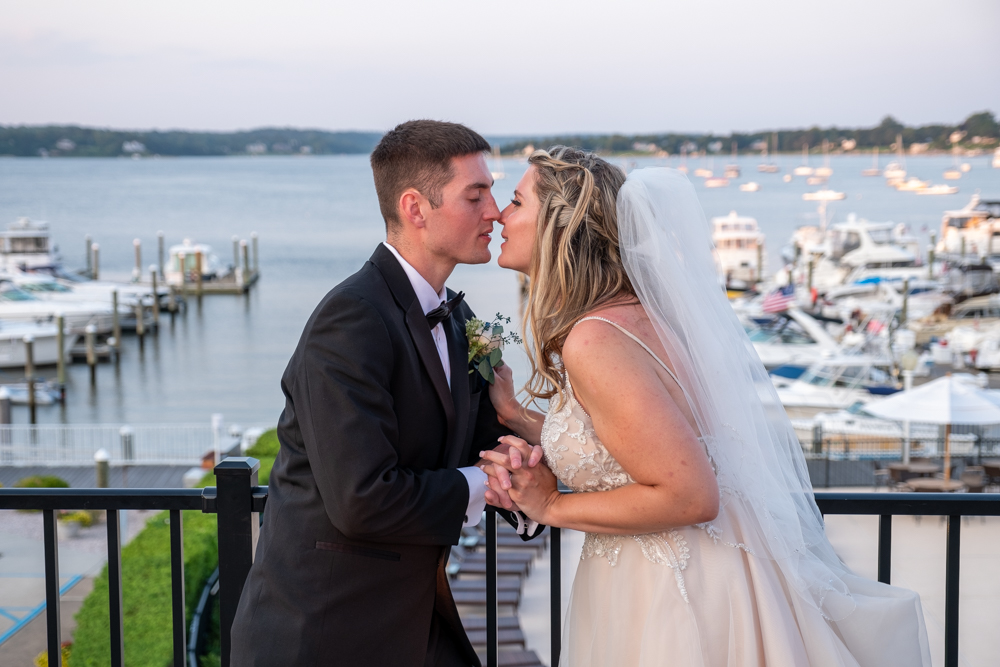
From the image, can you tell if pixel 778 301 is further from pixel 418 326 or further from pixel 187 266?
pixel 187 266

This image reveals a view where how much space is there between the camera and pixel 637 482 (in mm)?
2127

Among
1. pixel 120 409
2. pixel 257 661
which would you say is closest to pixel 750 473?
pixel 257 661

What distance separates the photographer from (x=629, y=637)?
91.1 inches

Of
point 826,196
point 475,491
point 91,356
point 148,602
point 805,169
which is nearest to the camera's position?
point 475,491

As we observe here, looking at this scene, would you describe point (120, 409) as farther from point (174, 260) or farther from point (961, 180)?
point (961, 180)

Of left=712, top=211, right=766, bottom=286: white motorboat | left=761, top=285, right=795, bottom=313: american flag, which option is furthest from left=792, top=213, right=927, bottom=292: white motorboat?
left=761, top=285, right=795, bottom=313: american flag

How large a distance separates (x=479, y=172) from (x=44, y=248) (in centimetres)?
5551

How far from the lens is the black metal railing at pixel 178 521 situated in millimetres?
2600

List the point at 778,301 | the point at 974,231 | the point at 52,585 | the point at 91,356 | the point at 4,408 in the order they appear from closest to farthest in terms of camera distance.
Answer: the point at 52,585
the point at 4,408
the point at 778,301
the point at 91,356
the point at 974,231

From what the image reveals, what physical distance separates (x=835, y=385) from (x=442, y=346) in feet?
76.4

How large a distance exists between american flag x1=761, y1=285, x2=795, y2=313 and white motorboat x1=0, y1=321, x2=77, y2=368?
88.9 ft

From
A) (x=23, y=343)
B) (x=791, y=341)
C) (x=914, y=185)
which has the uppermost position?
(x=914, y=185)

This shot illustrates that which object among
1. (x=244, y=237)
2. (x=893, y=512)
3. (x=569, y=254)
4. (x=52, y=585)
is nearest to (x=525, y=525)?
(x=569, y=254)

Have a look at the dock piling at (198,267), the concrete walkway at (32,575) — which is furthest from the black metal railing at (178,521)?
the dock piling at (198,267)
